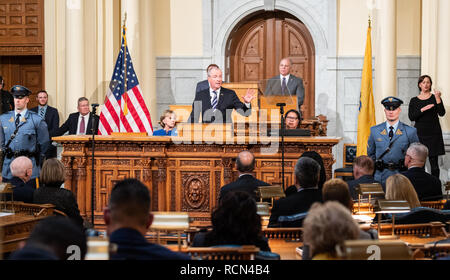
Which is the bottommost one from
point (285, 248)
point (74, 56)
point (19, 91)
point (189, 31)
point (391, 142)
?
point (285, 248)

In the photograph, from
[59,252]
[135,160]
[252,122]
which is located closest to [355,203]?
[252,122]

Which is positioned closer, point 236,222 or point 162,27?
point 236,222

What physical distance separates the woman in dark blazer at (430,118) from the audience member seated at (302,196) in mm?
5340

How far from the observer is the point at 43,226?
2.58m

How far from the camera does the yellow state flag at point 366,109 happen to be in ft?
34.1

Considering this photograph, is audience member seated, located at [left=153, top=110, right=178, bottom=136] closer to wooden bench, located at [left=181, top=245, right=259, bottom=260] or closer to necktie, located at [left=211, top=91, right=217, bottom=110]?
Answer: necktie, located at [left=211, top=91, right=217, bottom=110]

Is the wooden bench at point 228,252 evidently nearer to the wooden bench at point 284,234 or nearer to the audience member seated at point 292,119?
the wooden bench at point 284,234

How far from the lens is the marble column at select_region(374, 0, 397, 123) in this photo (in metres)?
11.1

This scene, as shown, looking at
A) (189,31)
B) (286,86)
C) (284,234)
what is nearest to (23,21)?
(189,31)

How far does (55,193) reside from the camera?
5.27m

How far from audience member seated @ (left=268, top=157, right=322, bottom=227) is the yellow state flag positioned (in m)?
5.76

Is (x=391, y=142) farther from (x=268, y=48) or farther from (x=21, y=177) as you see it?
(x=268, y=48)

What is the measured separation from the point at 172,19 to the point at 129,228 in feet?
32.4

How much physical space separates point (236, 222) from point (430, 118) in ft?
22.8
